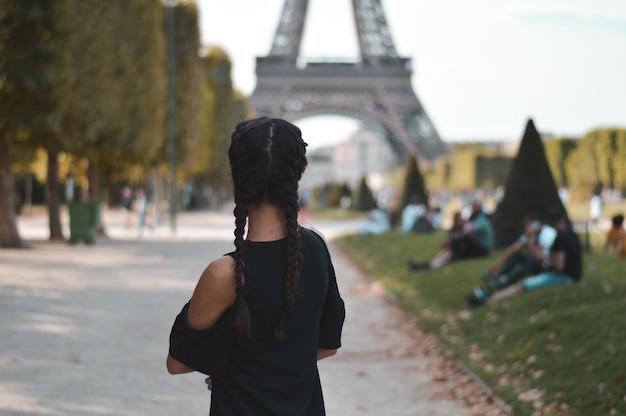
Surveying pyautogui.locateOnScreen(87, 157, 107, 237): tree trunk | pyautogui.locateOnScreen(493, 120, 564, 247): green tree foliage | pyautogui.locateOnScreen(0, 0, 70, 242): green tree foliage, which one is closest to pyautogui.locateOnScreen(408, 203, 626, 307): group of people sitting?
pyautogui.locateOnScreen(493, 120, 564, 247): green tree foliage

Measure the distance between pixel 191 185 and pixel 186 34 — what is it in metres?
25.4

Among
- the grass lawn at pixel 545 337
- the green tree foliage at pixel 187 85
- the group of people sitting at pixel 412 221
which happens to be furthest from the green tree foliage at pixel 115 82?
the grass lawn at pixel 545 337

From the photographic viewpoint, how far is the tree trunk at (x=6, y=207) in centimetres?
1922

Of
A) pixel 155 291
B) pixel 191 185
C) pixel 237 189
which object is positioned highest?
pixel 237 189

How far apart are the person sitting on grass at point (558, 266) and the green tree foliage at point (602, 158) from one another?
45223mm

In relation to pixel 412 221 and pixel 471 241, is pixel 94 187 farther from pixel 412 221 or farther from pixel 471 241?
pixel 471 241

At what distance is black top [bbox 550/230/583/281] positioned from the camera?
9789 mm

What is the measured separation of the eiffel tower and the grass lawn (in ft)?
141

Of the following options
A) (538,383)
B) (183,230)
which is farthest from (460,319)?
(183,230)

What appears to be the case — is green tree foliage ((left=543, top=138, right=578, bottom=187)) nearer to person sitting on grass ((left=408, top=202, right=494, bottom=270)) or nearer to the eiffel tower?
the eiffel tower

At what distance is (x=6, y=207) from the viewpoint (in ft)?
63.1

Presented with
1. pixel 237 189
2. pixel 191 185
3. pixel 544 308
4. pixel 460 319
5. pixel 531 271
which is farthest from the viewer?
pixel 191 185

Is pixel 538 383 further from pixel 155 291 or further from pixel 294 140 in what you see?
pixel 155 291

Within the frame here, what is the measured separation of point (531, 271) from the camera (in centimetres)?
1120
